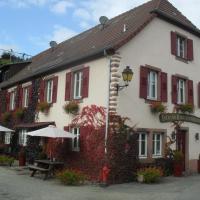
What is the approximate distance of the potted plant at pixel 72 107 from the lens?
690 inches

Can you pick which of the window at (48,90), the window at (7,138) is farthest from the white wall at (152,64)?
the window at (7,138)

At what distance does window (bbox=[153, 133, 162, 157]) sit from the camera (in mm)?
17547

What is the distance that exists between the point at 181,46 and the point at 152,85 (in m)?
3.47

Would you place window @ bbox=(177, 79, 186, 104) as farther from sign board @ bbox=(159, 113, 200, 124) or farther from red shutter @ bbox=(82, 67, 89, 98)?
red shutter @ bbox=(82, 67, 89, 98)

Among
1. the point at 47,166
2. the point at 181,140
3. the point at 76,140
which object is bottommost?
the point at 47,166

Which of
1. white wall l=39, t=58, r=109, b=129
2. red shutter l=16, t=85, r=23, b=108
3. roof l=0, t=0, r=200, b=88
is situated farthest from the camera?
red shutter l=16, t=85, r=23, b=108

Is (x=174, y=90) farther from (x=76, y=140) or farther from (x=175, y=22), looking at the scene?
(x=76, y=140)

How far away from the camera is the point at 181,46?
19.9 meters

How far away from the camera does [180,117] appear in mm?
18500

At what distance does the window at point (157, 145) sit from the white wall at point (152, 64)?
1.54 ft

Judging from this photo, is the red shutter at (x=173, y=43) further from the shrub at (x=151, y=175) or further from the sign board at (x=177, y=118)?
the shrub at (x=151, y=175)

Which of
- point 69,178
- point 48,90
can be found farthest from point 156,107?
point 48,90

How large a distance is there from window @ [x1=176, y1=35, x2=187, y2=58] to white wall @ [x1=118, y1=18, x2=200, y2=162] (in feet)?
1.18

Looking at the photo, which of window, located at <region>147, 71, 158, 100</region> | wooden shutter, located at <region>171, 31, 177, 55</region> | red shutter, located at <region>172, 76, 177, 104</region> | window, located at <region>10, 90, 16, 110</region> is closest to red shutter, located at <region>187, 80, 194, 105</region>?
red shutter, located at <region>172, 76, 177, 104</region>
